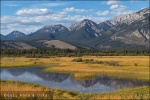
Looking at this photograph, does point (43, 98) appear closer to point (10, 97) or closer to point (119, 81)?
point (10, 97)

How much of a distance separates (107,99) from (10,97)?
29.1ft

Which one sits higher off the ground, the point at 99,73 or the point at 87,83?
the point at 99,73

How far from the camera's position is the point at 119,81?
6269 centimetres

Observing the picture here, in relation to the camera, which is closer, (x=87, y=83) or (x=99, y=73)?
(x=87, y=83)

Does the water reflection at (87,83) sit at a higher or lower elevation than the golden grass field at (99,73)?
lower

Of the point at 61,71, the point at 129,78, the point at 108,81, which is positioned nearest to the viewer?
the point at 108,81

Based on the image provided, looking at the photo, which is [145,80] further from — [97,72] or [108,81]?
[97,72]

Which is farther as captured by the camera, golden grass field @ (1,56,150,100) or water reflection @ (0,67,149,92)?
water reflection @ (0,67,149,92)

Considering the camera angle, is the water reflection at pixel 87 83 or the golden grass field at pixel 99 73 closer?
the golden grass field at pixel 99 73

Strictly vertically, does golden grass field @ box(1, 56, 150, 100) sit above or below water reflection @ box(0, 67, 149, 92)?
above

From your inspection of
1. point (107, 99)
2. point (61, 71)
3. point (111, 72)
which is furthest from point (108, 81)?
point (107, 99)

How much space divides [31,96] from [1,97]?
2.14m

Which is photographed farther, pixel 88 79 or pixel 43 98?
pixel 88 79

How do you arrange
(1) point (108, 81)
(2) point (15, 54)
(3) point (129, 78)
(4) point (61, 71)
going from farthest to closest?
(2) point (15, 54) < (4) point (61, 71) < (3) point (129, 78) < (1) point (108, 81)
